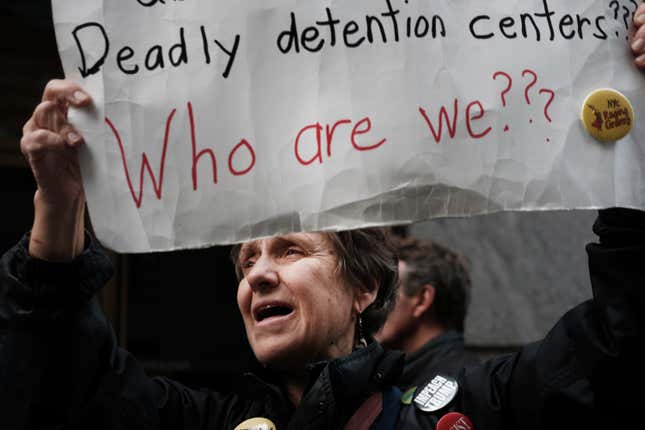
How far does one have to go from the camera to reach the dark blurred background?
13.0 feet

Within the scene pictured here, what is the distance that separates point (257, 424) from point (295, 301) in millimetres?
279

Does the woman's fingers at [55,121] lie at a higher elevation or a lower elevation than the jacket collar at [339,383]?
higher

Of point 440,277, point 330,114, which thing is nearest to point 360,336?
point 330,114

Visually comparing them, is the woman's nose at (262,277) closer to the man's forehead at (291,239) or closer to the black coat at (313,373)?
the man's forehead at (291,239)

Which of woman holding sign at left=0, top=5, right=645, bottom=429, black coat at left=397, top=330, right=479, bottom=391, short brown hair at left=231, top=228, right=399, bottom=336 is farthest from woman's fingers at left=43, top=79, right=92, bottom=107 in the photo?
black coat at left=397, top=330, right=479, bottom=391

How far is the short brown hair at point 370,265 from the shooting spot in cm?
241

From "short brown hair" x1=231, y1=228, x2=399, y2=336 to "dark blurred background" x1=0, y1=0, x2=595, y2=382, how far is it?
1783 millimetres

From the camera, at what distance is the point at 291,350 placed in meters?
2.24

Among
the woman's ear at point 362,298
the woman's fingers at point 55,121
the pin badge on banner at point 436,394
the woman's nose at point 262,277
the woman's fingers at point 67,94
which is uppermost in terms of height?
the woman's fingers at point 67,94

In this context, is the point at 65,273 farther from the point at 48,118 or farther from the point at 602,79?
the point at 602,79

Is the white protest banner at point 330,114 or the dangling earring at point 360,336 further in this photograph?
the dangling earring at point 360,336

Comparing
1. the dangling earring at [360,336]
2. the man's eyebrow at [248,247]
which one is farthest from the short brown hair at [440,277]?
the man's eyebrow at [248,247]

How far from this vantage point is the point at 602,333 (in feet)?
6.21

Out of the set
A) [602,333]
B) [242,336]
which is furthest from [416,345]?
[602,333]
